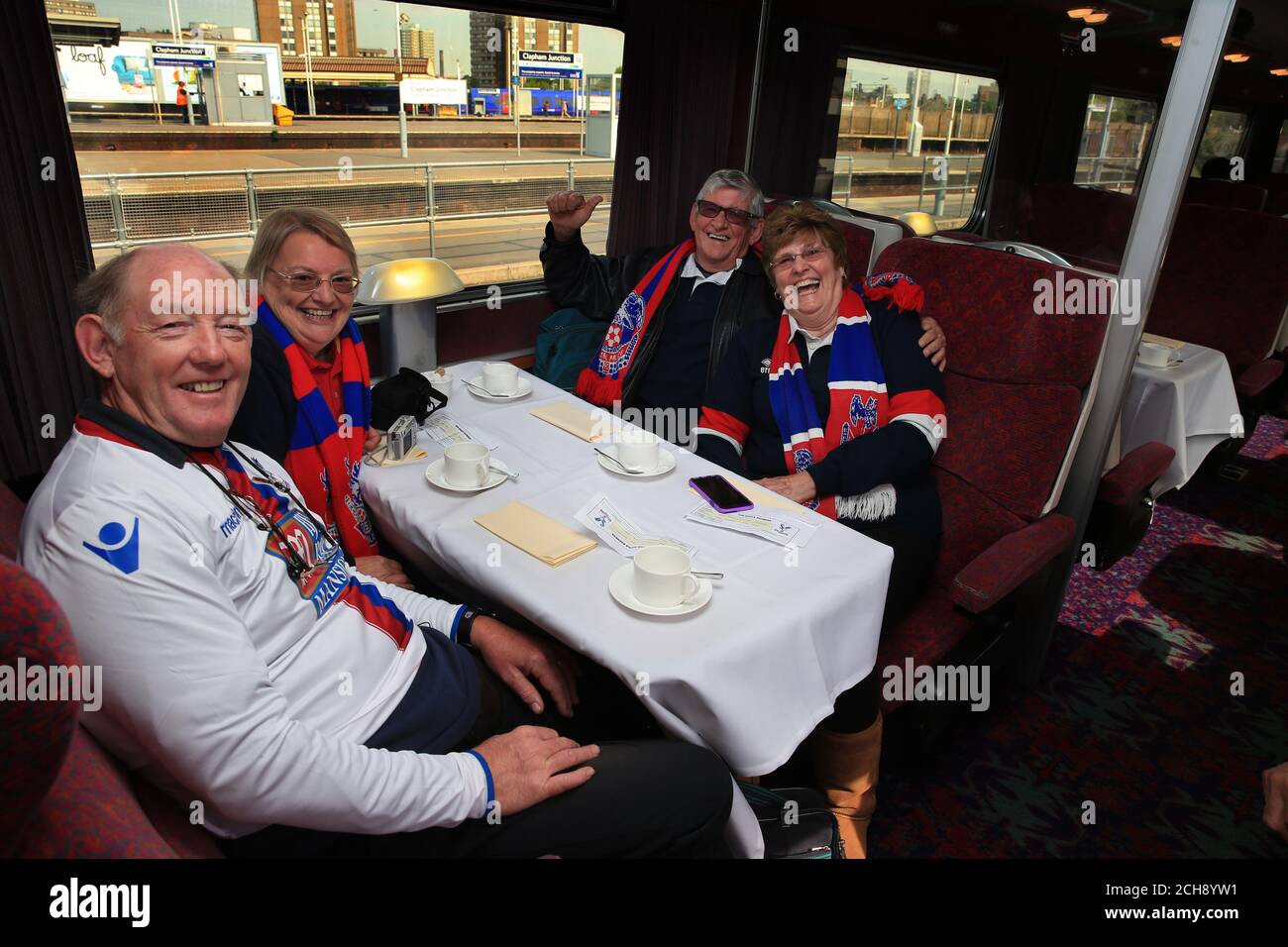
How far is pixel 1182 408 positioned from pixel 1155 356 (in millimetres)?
242

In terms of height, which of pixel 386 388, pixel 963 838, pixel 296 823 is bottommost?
pixel 963 838

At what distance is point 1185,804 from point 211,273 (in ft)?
8.61

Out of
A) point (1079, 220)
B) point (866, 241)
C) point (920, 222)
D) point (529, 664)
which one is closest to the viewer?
point (529, 664)

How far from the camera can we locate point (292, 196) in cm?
548

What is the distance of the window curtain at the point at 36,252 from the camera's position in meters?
2.38

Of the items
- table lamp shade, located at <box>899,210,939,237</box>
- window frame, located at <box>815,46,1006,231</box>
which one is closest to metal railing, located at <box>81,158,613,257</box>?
window frame, located at <box>815,46,1006,231</box>

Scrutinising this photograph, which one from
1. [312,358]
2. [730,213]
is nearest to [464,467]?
[312,358]

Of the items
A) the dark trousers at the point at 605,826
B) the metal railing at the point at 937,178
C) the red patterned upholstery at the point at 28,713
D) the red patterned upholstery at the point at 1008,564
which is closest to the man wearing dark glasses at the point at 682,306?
the red patterned upholstery at the point at 1008,564

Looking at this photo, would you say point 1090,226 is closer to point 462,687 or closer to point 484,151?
point 484,151

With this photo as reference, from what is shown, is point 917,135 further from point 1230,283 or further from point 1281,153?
point 1281,153

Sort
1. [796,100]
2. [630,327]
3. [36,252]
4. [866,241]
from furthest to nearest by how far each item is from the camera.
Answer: [796,100] < [630,327] < [866,241] < [36,252]

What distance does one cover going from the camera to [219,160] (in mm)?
4480

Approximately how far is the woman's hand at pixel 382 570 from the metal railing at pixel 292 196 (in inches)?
67.1
